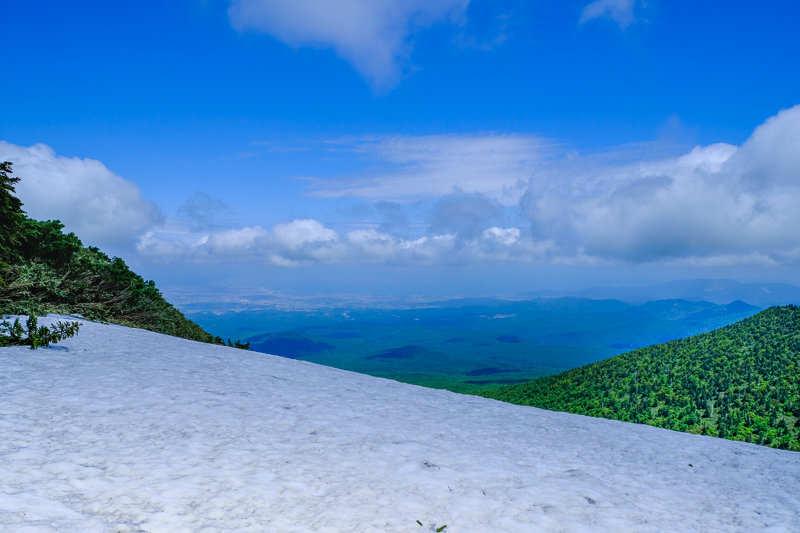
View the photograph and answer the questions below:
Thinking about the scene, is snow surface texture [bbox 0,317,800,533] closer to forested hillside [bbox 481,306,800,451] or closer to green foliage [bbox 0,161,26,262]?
green foliage [bbox 0,161,26,262]

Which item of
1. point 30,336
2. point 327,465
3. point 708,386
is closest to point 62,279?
point 30,336

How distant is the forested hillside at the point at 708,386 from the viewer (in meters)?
31.7

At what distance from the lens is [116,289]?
2502 cm

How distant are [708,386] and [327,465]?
142 feet

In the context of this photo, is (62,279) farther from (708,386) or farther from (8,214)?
(708,386)

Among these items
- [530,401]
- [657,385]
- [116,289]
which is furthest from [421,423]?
[530,401]

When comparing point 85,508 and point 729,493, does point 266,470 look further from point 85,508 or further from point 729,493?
point 729,493

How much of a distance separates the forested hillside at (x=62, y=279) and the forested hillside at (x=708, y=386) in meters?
33.6

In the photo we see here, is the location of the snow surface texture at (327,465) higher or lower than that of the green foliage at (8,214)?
lower

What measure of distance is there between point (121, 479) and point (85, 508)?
0.66 m

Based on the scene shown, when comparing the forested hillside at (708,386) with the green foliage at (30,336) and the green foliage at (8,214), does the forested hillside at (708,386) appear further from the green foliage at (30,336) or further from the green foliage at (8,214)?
the green foliage at (8,214)

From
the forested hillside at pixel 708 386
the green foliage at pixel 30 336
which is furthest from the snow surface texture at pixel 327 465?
the forested hillside at pixel 708 386

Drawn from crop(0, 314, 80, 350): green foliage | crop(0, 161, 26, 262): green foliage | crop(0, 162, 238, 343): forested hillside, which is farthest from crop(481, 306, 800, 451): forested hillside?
crop(0, 161, 26, 262): green foliage

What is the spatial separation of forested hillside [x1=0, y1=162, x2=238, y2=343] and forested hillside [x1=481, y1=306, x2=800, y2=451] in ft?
110
